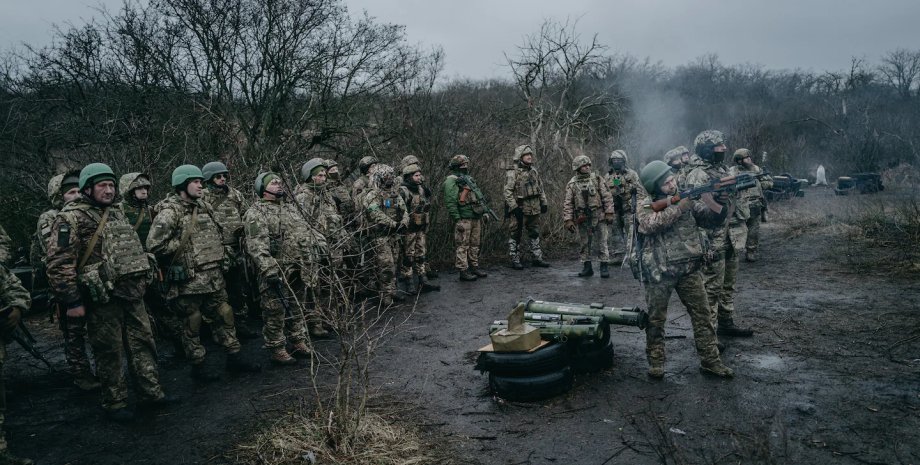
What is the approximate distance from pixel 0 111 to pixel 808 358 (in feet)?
42.3

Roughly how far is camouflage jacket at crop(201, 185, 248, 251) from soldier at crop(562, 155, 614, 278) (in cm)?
521

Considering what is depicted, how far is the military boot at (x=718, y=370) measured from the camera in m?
4.55

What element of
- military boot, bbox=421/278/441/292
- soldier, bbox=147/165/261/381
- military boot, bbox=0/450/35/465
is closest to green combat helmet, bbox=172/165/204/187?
soldier, bbox=147/165/261/381

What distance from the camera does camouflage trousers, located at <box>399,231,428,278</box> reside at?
8.42 m

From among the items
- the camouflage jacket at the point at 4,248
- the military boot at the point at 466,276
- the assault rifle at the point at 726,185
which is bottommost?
the military boot at the point at 466,276

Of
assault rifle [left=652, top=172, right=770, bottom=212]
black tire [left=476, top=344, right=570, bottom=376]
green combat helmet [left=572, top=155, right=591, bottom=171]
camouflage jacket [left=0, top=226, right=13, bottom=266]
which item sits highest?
green combat helmet [left=572, top=155, right=591, bottom=171]

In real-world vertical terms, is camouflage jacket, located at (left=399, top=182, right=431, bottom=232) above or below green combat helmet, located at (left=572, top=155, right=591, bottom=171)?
below

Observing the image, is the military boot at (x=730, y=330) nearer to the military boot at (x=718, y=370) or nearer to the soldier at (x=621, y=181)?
the military boot at (x=718, y=370)

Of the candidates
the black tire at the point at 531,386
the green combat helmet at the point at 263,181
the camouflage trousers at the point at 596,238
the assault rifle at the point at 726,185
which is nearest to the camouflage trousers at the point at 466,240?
the camouflage trousers at the point at 596,238

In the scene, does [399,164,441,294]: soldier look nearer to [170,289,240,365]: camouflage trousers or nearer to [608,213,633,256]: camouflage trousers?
[170,289,240,365]: camouflage trousers

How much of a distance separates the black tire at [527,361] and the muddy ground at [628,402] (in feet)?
0.90

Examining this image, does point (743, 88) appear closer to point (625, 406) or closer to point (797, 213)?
point (797, 213)

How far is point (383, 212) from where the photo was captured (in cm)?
758

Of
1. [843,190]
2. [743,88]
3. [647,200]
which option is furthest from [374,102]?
[743,88]
